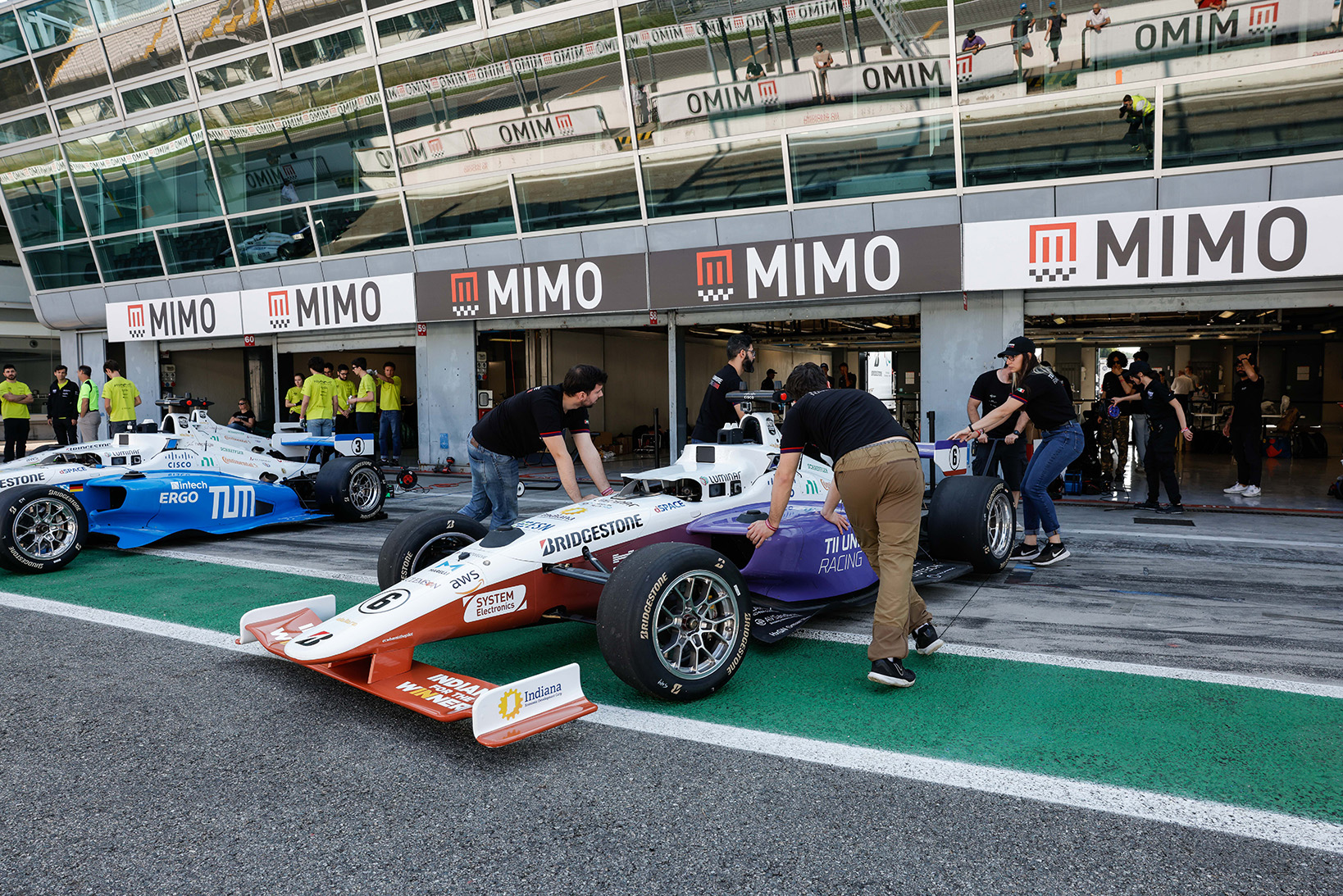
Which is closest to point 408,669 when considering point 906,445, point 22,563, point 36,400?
point 906,445

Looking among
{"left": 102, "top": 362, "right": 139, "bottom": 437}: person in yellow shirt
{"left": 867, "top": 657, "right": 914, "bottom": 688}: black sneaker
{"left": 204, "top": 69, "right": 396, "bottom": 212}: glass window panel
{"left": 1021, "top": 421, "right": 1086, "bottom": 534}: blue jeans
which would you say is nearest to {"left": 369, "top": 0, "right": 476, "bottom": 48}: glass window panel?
{"left": 204, "top": 69, "right": 396, "bottom": 212}: glass window panel

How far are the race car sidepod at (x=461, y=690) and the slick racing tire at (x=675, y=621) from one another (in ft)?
0.84

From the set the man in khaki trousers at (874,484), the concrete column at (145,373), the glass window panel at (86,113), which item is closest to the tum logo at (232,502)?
the man in khaki trousers at (874,484)

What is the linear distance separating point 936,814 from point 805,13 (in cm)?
1141

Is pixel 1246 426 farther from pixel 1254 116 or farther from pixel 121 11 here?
pixel 121 11

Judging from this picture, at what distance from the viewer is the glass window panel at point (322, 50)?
14.8 metres

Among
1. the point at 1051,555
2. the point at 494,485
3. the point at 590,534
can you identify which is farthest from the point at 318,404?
the point at 1051,555

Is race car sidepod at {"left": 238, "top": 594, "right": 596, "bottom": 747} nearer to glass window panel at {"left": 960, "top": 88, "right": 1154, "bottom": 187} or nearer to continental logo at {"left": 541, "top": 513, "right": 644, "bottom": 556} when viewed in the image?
continental logo at {"left": 541, "top": 513, "right": 644, "bottom": 556}

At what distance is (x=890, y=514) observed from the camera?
416cm

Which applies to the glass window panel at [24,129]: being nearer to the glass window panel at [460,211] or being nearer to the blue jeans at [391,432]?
the glass window panel at [460,211]

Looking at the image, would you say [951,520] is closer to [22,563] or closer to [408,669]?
[408,669]

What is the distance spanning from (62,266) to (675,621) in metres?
22.4

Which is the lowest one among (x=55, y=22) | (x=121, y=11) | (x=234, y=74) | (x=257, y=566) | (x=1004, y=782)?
(x=1004, y=782)

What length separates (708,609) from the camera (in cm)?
409
